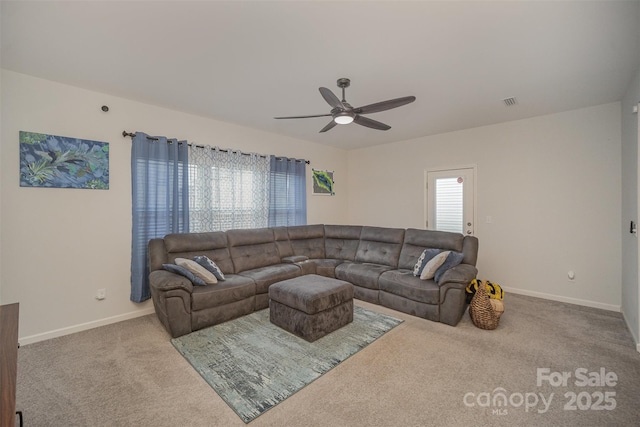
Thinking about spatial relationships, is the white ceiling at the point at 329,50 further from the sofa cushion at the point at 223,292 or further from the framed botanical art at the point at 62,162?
the sofa cushion at the point at 223,292

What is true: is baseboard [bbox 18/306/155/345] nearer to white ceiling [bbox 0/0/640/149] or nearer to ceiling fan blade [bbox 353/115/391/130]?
white ceiling [bbox 0/0/640/149]

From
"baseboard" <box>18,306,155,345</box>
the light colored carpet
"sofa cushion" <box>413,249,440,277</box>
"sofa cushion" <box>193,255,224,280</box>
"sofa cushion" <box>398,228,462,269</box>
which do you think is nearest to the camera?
the light colored carpet

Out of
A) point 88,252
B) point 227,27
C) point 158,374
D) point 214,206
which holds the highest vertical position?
point 227,27

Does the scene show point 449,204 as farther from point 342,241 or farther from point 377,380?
point 377,380

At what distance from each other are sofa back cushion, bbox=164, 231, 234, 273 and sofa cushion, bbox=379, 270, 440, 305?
2111 millimetres

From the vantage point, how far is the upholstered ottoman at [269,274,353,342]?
2676 millimetres

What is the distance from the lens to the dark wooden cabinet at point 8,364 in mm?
845

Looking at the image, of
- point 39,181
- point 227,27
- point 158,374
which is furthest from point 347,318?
point 39,181

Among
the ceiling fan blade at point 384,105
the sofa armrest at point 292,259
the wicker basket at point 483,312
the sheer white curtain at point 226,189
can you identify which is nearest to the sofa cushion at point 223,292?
the sofa armrest at point 292,259

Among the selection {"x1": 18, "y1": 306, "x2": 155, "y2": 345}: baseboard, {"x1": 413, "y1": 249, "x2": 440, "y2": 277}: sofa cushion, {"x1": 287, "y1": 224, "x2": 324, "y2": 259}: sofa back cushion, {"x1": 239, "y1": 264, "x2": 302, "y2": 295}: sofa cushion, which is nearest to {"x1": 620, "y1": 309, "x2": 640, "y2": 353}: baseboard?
{"x1": 413, "y1": 249, "x2": 440, "y2": 277}: sofa cushion

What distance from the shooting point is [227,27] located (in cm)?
197

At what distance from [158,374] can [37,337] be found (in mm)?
1637

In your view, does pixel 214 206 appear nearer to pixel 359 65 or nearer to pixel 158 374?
pixel 158 374

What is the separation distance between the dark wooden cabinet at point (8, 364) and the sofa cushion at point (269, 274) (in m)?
2.11
